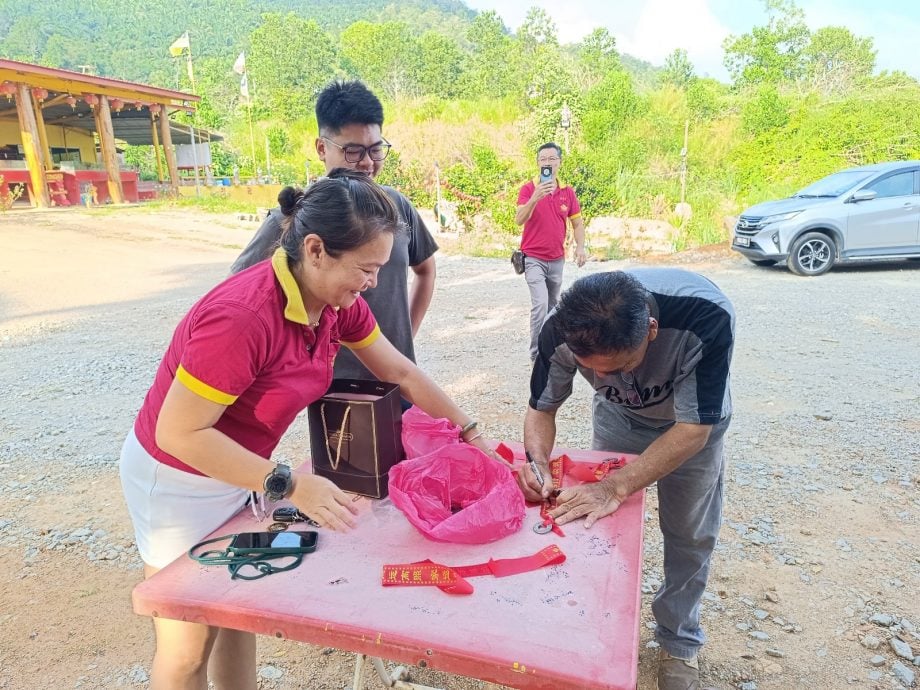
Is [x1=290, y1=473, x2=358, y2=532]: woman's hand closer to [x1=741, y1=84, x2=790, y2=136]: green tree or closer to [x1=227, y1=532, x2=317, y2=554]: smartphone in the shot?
[x1=227, y1=532, x2=317, y2=554]: smartphone

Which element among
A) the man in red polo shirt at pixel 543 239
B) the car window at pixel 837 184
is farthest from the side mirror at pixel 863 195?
the man in red polo shirt at pixel 543 239

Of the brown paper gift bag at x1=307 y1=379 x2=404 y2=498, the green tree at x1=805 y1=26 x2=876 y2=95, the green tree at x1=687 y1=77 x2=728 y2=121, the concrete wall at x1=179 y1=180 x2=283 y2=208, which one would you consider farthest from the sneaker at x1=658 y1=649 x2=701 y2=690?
the green tree at x1=805 y1=26 x2=876 y2=95

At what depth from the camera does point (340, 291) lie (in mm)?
1419

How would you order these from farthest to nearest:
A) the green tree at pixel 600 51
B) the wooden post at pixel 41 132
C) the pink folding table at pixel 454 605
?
the green tree at pixel 600 51, the wooden post at pixel 41 132, the pink folding table at pixel 454 605

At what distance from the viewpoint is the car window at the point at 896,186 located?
8398 millimetres

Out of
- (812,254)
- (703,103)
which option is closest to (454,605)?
(812,254)

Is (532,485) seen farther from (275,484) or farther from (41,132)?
(41,132)

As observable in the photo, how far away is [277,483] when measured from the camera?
1351 mm

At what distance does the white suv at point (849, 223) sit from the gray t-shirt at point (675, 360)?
25.4ft

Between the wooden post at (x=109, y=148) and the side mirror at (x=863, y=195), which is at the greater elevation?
the wooden post at (x=109, y=148)

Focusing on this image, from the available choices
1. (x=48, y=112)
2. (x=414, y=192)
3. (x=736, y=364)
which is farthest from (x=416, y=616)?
(x=48, y=112)

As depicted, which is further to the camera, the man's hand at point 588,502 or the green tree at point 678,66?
the green tree at point 678,66

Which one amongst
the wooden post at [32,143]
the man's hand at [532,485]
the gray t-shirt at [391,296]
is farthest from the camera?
the wooden post at [32,143]

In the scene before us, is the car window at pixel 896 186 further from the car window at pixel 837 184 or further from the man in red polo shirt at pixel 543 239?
the man in red polo shirt at pixel 543 239
